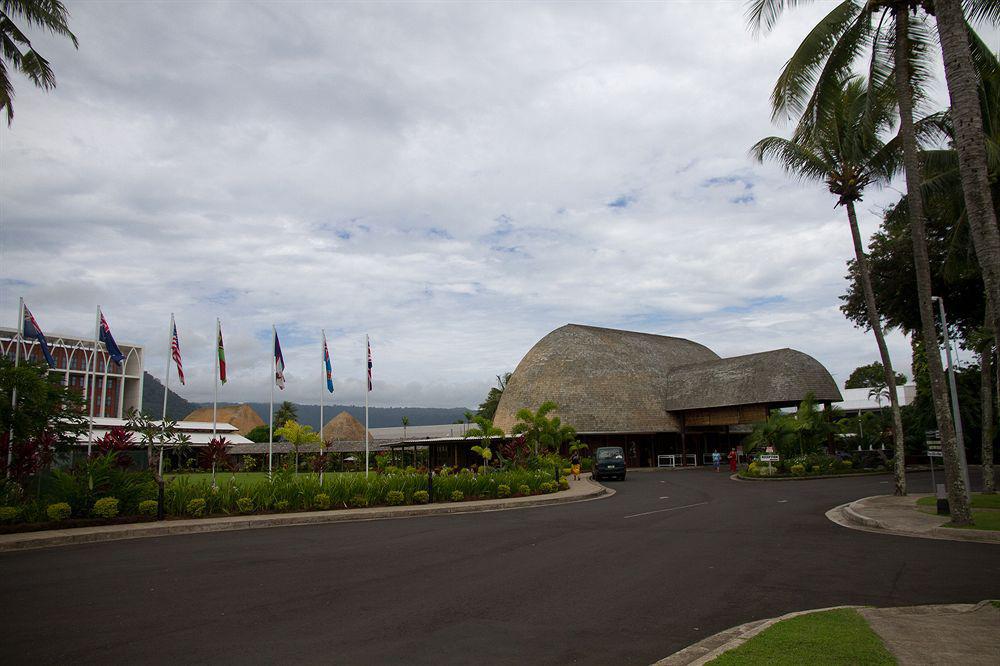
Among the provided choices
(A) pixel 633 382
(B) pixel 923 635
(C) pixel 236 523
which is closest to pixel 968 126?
(B) pixel 923 635

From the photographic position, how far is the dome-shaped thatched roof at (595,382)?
161 ft

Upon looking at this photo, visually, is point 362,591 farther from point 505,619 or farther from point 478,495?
point 478,495

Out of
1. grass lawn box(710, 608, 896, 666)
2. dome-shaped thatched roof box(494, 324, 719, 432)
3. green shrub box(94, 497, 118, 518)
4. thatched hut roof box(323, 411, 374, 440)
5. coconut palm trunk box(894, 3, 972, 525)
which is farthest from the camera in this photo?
thatched hut roof box(323, 411, 374, 440)

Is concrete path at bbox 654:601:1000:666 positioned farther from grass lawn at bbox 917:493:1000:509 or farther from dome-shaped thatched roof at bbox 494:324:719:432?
dome-shaped thatched roof at bbox 494:324:719:432

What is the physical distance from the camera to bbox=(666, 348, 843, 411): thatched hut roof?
1729 inches

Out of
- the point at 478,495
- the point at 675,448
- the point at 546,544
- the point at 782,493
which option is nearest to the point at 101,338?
the point at 478,495

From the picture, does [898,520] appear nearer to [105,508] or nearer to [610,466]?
[105,508]

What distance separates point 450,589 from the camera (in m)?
8.73

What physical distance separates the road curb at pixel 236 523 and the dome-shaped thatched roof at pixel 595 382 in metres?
26.4

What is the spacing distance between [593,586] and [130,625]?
537 cm

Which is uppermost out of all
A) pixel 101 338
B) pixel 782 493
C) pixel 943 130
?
pixel 943 130

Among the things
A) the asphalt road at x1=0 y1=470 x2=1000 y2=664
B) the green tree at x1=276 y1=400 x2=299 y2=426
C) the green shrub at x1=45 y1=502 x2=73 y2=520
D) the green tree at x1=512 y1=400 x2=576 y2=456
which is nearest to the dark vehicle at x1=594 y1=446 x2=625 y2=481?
the green tree at x1=512 y1=400 x2=576 y2=456

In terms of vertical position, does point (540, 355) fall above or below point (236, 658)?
above

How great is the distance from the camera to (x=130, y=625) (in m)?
7.09
